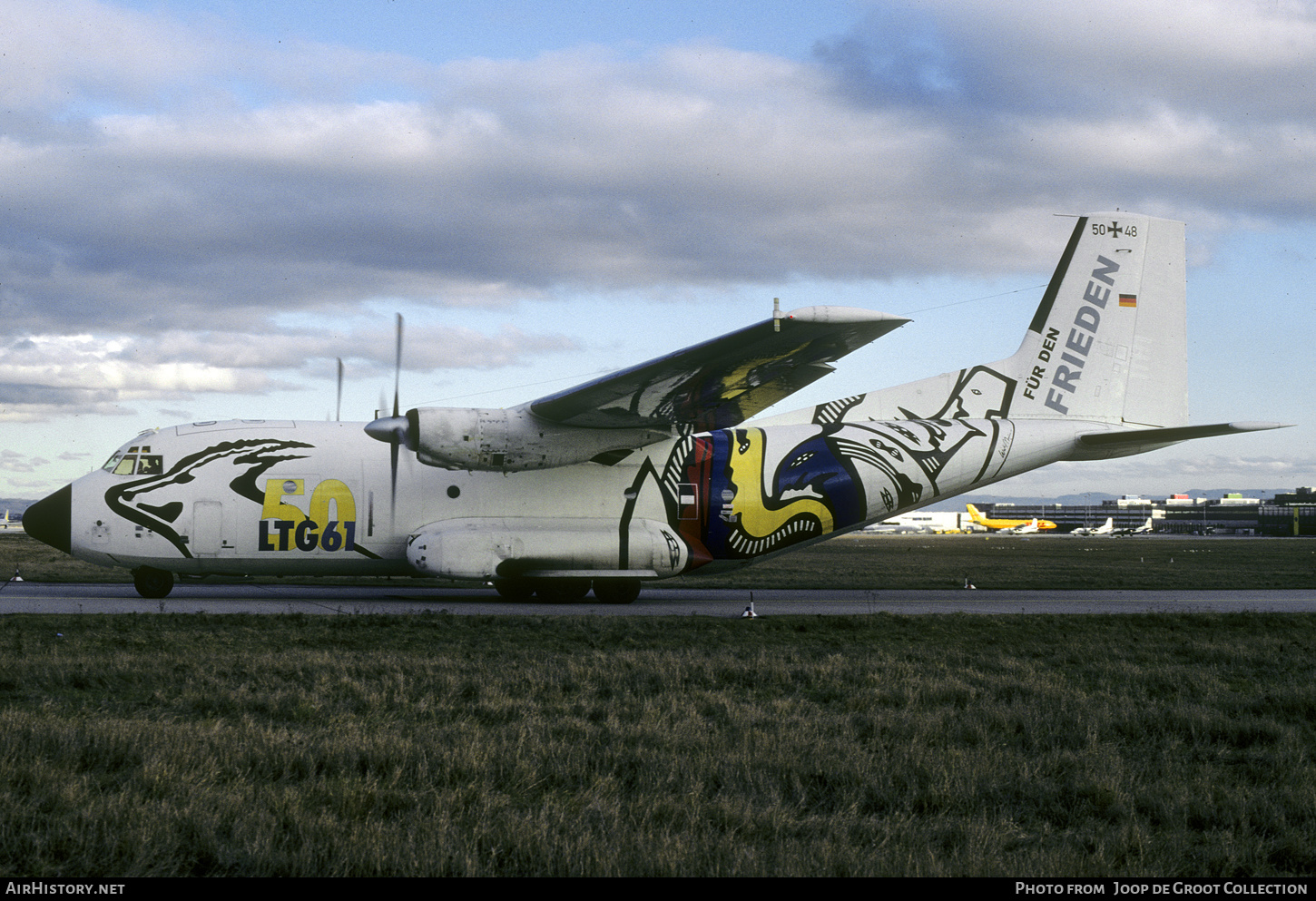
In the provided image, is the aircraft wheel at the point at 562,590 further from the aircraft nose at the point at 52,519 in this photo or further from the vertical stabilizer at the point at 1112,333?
the vertical stabilizer at the point at 1112,333

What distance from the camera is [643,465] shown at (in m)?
21.4

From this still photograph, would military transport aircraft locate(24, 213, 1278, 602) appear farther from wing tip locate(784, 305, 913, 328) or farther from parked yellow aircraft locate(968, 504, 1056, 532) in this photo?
parked yellow aircraft locate(968, 504, 1056, 532)

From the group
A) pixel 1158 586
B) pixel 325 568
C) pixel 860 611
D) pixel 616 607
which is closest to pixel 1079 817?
pixel 860 611

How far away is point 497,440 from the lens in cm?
1927

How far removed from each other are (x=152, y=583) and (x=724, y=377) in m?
12.4

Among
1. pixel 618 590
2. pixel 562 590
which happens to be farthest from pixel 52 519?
pixel 618 590

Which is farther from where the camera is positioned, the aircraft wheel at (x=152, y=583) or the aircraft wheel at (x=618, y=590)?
the aircraft wheel at (x=618, y=590)

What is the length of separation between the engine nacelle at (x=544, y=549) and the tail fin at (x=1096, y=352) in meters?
6.04

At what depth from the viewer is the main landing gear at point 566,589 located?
21719mm

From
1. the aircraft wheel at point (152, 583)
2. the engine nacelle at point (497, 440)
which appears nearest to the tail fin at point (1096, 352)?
the engine nacelle at point (497, 440)

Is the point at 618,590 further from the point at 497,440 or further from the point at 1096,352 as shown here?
the point at 1096,352

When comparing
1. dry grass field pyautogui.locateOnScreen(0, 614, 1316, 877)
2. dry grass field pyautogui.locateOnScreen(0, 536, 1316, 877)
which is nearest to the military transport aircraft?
dry grass field pyautogui.locateOnScreen(0, 536, 1316, 877)

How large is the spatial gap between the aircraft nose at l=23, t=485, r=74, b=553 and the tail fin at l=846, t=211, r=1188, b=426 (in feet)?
55.2
